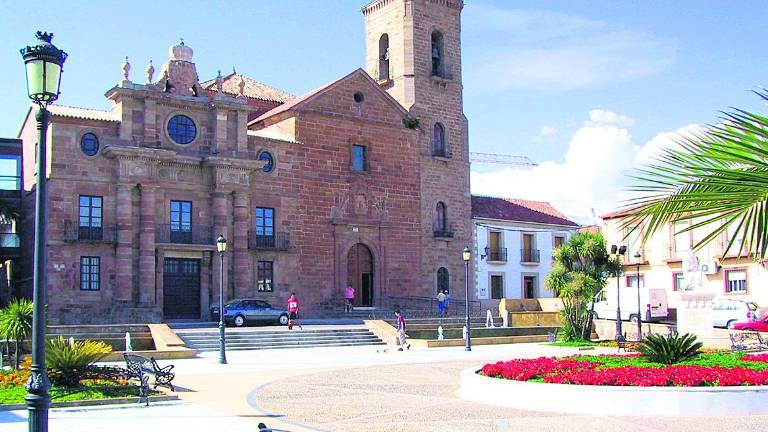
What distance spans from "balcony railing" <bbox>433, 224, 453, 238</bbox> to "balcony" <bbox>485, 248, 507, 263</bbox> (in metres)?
5.85

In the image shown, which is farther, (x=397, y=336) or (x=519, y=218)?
(x=519, y=218)

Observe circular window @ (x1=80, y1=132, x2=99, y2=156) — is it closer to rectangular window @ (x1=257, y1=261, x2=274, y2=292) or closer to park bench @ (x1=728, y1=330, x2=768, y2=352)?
rectangular window @ (x1=257, y1=261, x2=274, y2=292)

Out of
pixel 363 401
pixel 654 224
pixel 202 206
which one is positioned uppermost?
pixel 202 206

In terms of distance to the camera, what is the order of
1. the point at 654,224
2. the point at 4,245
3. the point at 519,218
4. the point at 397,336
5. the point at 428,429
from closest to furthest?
the point at 654,224 → the point at 428,429 → the point at 397,336 → the point at 4,245 → the point at 519,218

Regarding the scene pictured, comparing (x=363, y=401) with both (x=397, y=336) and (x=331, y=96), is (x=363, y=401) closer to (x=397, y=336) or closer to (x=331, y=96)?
(x=397, y=336)

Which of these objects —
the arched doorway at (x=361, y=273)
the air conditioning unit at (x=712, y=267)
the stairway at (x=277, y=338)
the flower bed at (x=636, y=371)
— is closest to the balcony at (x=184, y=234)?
the stairway at (x=277, y=338)

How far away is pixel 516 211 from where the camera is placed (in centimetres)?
5397

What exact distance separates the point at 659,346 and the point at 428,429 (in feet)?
18.6

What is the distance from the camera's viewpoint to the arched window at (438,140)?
4672 cm

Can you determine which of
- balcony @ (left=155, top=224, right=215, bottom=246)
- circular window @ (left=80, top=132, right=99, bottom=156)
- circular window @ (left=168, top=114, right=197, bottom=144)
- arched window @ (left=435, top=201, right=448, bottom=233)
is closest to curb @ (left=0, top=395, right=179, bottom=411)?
balcony @ (left=155, top=224, right=215, bottom=246)

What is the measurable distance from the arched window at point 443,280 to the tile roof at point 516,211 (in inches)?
239

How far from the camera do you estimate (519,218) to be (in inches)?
2100

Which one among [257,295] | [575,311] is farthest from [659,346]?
[257,295]

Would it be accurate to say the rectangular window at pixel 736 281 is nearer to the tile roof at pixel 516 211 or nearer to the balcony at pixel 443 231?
the tile roof at pixel 516 211
